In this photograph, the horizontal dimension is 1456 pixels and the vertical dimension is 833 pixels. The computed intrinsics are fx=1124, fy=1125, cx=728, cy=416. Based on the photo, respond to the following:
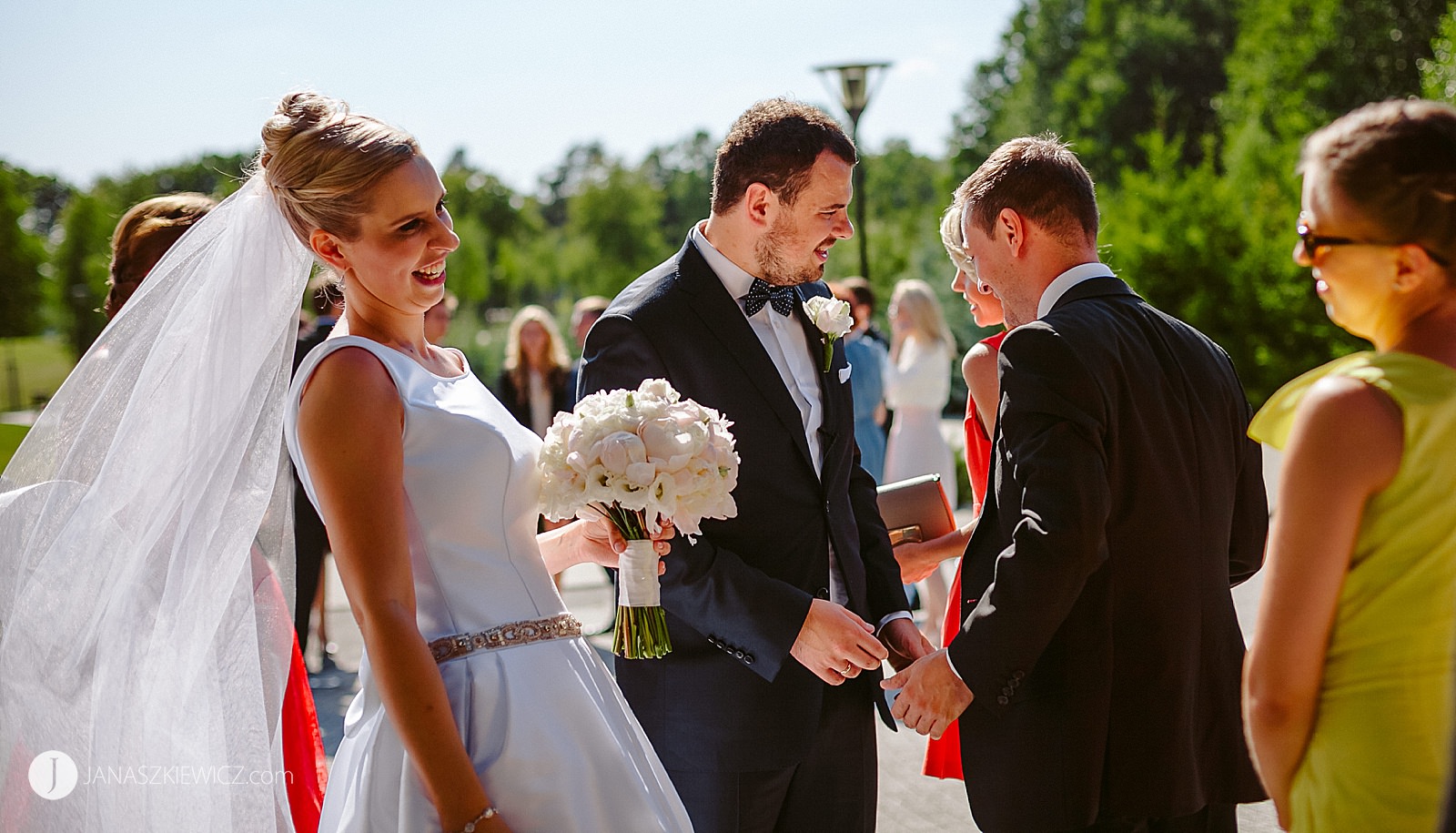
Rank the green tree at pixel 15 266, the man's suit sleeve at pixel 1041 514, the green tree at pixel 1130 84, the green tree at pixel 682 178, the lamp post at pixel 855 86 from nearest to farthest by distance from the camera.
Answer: the man's suit sleeve at pixel 1041 514, the lamp post at pixel 855 86, the green tree at pixel 1130 84, the green tree at pixel 15 266, the green tree at pixel 682 178

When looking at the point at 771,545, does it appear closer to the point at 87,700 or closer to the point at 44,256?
the point at 87,700

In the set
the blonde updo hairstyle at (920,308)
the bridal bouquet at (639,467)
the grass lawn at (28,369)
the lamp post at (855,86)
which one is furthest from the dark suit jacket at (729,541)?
the grass lawn at (28,369)

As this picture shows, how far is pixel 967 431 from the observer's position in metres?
3.74

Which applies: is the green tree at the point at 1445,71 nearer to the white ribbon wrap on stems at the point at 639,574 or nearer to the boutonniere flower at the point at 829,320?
the boutonniere flower at the point at 829,320

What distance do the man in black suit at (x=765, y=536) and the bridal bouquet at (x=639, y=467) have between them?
39cm

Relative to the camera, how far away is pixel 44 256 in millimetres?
50219

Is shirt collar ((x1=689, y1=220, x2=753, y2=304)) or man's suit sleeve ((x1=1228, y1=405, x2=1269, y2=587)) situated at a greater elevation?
shirt collar ((x1=689, y1=220, x2=753, y2=304))

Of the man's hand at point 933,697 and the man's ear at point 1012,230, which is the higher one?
the man's ear at point 1012,230

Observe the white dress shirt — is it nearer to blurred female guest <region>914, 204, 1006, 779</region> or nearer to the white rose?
the white rose

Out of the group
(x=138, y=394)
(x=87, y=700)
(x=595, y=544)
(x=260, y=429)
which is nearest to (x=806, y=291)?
(x=595, y=544)

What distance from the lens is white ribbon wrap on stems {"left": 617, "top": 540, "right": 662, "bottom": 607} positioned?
2.63m

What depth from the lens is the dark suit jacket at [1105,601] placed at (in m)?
2.63

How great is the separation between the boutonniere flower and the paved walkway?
2754 millimetres

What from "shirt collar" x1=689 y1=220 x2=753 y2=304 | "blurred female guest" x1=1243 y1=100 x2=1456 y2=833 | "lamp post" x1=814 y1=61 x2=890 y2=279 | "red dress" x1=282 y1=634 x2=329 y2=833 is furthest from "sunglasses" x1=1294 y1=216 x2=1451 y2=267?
"lamp post" x1=814 y1=61 x2=890 y2=279
